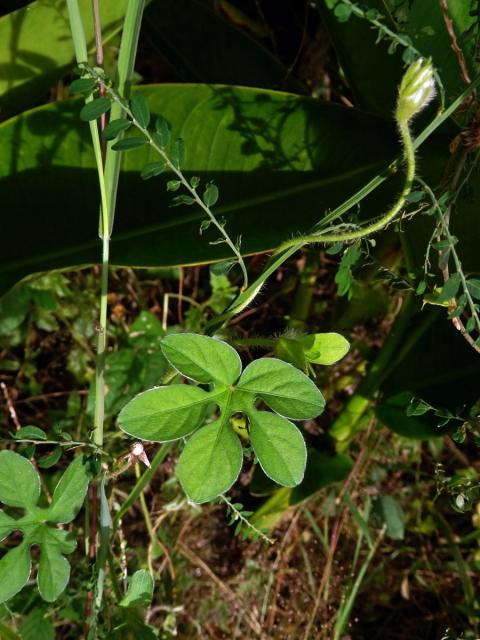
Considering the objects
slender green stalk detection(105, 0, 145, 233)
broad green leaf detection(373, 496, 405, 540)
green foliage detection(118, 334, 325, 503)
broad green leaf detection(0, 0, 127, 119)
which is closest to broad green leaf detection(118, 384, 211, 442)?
green foliage detection(118, 334, 325, 503)

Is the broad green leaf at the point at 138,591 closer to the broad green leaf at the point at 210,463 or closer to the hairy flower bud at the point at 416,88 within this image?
the broad green leaf at the point at 210,463

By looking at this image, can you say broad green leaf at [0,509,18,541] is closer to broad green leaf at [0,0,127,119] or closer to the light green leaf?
the light green leaf

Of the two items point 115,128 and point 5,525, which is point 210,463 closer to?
point 5,525

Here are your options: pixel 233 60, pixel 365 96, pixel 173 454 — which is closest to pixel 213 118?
pixel 365 96

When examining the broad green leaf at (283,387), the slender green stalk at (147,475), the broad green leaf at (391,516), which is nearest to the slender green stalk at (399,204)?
the broad green leaf at (283,387)

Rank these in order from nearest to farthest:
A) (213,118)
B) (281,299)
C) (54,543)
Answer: (54,543) → (213,118) → (281,299)

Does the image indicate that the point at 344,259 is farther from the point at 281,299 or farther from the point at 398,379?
the point at 281,299
